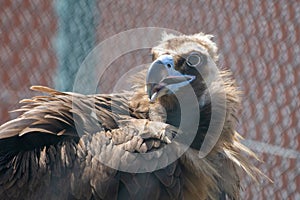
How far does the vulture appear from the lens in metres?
2.42

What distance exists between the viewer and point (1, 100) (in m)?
3.87

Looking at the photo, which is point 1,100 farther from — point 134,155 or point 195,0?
point 134,155

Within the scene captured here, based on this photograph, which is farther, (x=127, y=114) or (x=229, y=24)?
(x=229, y=24)

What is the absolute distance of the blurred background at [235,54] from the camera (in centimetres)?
380

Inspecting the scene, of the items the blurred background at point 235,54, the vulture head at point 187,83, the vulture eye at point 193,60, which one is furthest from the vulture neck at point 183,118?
the blurred background at point 235,54

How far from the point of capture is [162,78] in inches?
100

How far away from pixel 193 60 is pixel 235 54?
1785mm

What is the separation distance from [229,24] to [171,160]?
2.19 metres

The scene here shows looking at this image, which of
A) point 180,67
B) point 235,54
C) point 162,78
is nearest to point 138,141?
point 162,78

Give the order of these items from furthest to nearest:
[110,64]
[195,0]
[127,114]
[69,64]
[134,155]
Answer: [195,0] → [110,64] → [69,64] → [127,114] → [134,155]

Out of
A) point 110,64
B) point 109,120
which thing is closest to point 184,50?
point 109,120

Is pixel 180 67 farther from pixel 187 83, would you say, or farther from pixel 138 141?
pixel 138 141

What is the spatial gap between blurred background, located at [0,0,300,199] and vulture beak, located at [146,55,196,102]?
38.8 inches

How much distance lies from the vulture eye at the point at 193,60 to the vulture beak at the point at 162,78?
10cm
